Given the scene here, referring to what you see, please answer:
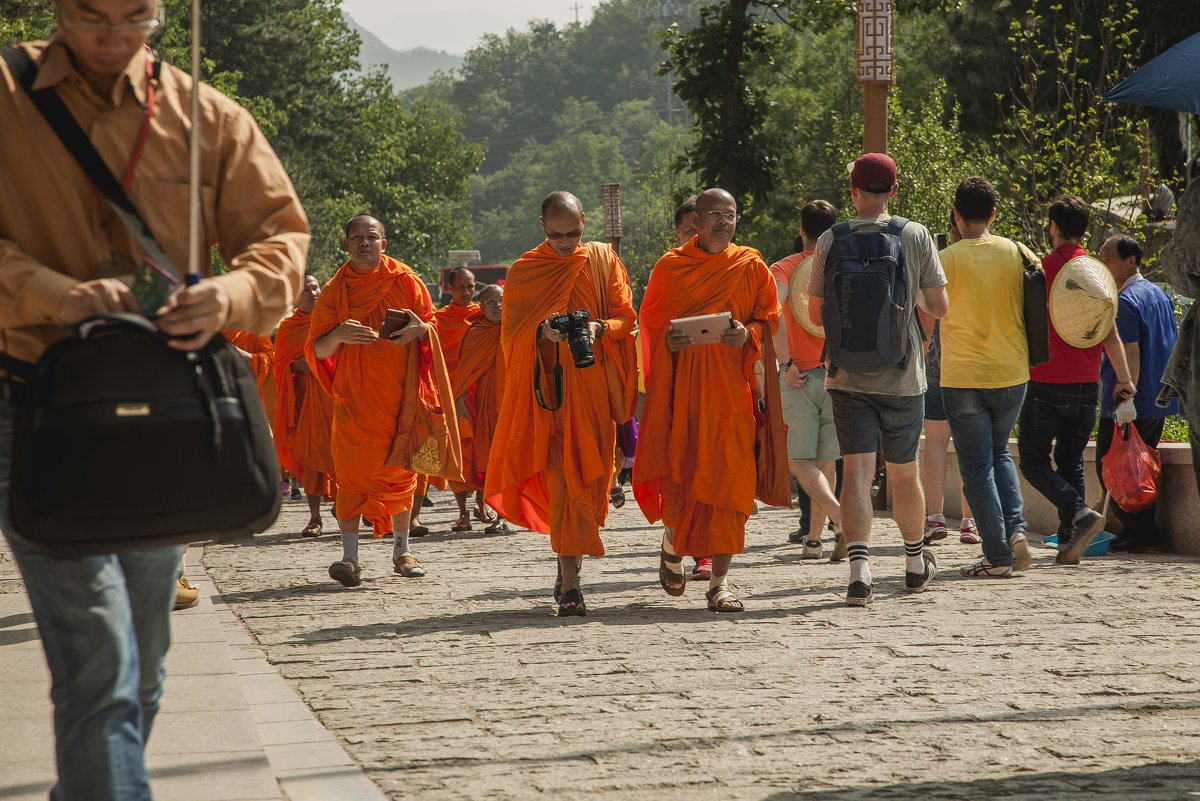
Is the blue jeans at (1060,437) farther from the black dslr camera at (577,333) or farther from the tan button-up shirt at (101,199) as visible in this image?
the tan button-up shirt at (101,199)

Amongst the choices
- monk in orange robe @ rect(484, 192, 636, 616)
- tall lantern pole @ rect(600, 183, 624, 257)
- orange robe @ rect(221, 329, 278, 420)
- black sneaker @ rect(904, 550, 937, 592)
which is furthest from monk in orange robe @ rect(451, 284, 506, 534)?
tall lantern pole @ rect(600, 183, 624, 257)

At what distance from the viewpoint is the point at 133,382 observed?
275cm

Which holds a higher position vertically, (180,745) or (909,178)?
(909,178)

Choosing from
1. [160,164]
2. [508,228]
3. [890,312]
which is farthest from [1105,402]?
[508,228]

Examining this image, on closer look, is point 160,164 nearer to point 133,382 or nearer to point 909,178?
point 133,382

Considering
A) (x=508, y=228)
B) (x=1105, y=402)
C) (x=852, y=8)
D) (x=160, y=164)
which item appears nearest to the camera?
(x=160, y=164)

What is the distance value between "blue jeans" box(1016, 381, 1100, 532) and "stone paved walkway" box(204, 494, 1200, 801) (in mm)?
458

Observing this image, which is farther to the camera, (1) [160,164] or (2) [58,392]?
(1) [160,164]

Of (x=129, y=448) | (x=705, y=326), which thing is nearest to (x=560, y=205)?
(x=705, y=326)

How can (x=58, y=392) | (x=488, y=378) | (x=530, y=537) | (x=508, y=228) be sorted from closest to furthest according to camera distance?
(x=58, y=392) → (x=530, y=537) → (x=488, y=378) → (x=508, y=228)

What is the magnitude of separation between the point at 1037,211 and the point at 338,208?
4604 centimetres

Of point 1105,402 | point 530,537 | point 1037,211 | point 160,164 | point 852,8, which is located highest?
point 852,8

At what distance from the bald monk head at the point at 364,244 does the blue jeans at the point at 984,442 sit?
11.7 ft

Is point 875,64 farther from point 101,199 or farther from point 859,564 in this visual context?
point 101,199
